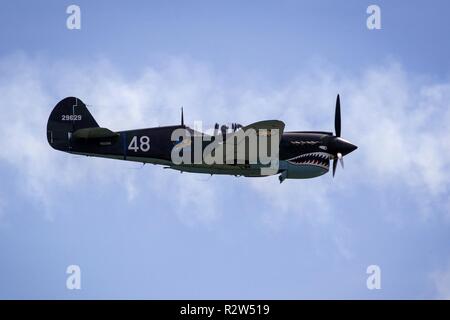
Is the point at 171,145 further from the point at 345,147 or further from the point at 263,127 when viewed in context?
the point at 345,147

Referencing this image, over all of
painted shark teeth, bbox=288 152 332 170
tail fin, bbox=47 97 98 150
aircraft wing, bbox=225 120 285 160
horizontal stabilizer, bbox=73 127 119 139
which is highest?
tail fin, bbox=47 97 98 150

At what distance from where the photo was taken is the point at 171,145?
96.0 feet

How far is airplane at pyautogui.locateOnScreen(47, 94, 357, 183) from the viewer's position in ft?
Result: 95.2

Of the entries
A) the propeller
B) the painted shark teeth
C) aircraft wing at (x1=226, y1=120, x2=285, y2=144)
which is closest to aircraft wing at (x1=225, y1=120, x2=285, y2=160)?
aircraft wing at (x1=226, y1=120, x2=285, y2=144)

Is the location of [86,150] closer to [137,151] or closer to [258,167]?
[137,151]

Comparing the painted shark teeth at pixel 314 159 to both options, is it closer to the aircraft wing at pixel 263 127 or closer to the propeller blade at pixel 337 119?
the propeller blade at pixel 337 119

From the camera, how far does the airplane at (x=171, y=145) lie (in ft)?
95.2

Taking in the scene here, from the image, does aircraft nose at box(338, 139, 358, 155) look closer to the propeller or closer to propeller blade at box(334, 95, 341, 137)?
the propeller

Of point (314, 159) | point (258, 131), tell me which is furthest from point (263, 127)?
point (314, 159)

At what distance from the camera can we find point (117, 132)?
2938cm

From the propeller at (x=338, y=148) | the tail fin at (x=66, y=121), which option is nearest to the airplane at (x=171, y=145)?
the tail fin at (x=66, y=121)
